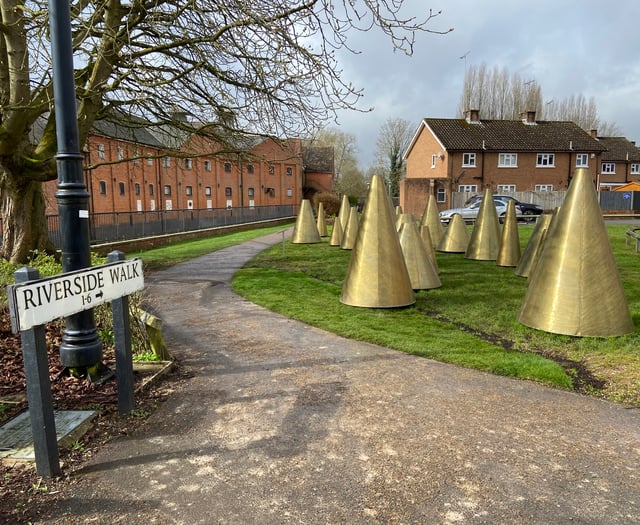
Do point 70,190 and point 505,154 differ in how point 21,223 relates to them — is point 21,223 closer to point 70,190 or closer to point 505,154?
point 70,190

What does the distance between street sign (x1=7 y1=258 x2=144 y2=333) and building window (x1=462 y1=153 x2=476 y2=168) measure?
136ft

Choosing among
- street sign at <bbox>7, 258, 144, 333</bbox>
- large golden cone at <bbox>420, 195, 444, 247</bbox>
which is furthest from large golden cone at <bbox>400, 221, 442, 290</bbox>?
large golden cone at <bbox>420, 195, 444, 247</bbox>

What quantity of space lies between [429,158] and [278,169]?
20723mm

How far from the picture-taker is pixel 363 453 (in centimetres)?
332

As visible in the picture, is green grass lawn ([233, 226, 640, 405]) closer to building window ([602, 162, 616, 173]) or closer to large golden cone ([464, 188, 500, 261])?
large golden cone ([464, 188, 500, 261])

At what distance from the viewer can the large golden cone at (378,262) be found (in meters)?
Answer: 7.94

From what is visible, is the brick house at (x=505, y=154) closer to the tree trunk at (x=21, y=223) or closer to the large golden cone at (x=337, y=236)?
the large golden cone at (x=337, y=236)

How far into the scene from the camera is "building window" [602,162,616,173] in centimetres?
5247

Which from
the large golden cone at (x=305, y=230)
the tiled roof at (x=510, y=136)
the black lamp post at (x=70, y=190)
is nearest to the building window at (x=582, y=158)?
the tiled roof at (x=510, y=136)

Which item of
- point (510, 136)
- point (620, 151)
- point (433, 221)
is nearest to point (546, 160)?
point (510, 136)

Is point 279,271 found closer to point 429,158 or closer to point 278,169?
point 429,158

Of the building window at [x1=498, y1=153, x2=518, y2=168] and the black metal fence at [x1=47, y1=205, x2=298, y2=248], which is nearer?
the black metal fence at [x1=47, y1=205, x2=298, y2=248]

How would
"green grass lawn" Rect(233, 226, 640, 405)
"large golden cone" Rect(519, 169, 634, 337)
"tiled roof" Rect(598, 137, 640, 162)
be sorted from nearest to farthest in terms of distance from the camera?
"green grass lawn" Rect(233, 226, 640, 405) → "large golden cone" Rect(519, 169, 634, 337) → "tiled roof" Rect(598, 137, 640, 162)

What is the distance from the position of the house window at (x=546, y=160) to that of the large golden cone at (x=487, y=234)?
33.1 meters
